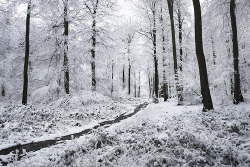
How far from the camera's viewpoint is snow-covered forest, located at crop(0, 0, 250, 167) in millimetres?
3680

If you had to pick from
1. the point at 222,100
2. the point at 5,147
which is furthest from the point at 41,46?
the point at 222,100

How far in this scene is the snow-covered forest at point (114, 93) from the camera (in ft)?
12.1

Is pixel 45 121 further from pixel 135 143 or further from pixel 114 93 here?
pixel 114 93

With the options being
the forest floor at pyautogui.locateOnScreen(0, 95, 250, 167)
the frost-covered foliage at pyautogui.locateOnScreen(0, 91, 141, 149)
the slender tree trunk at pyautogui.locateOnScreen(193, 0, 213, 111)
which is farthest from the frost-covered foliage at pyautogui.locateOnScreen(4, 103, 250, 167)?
the slender tree trunk at pyautogui.locateOnScreen(193, 0, 213, 111)

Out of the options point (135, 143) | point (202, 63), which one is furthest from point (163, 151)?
point (202, 63)

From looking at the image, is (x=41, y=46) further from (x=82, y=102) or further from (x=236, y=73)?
(x=236, y=73)

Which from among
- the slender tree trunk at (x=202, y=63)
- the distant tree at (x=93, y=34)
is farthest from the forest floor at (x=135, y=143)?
the distant tree at (x=93, y=34)

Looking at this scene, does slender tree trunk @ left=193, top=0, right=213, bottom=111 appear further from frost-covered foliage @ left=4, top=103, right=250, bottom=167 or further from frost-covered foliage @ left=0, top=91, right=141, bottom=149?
frost-covered foliage @ left=0, top=91, right=141, bottom=149

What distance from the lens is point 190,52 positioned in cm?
1628

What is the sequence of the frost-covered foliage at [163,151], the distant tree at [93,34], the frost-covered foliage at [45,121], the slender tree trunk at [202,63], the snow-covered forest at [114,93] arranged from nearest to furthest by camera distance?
1. the frost-covered foliage at [163,151]
2. the snow-covered forest at [114,93]
3. the frost-covered foliage at [45,121]
4. the slender tree trunk at [202,63]
5. the distant tree at [93,34]

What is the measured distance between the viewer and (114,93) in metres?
17.6

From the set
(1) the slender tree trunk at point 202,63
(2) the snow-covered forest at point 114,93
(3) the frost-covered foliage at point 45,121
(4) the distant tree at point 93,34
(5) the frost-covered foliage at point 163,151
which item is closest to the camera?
(5) the frost-covered foliage at point 163,151

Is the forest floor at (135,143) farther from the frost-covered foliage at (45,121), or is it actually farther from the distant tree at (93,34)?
the distant tree at (93,34)

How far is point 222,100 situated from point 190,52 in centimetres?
822
